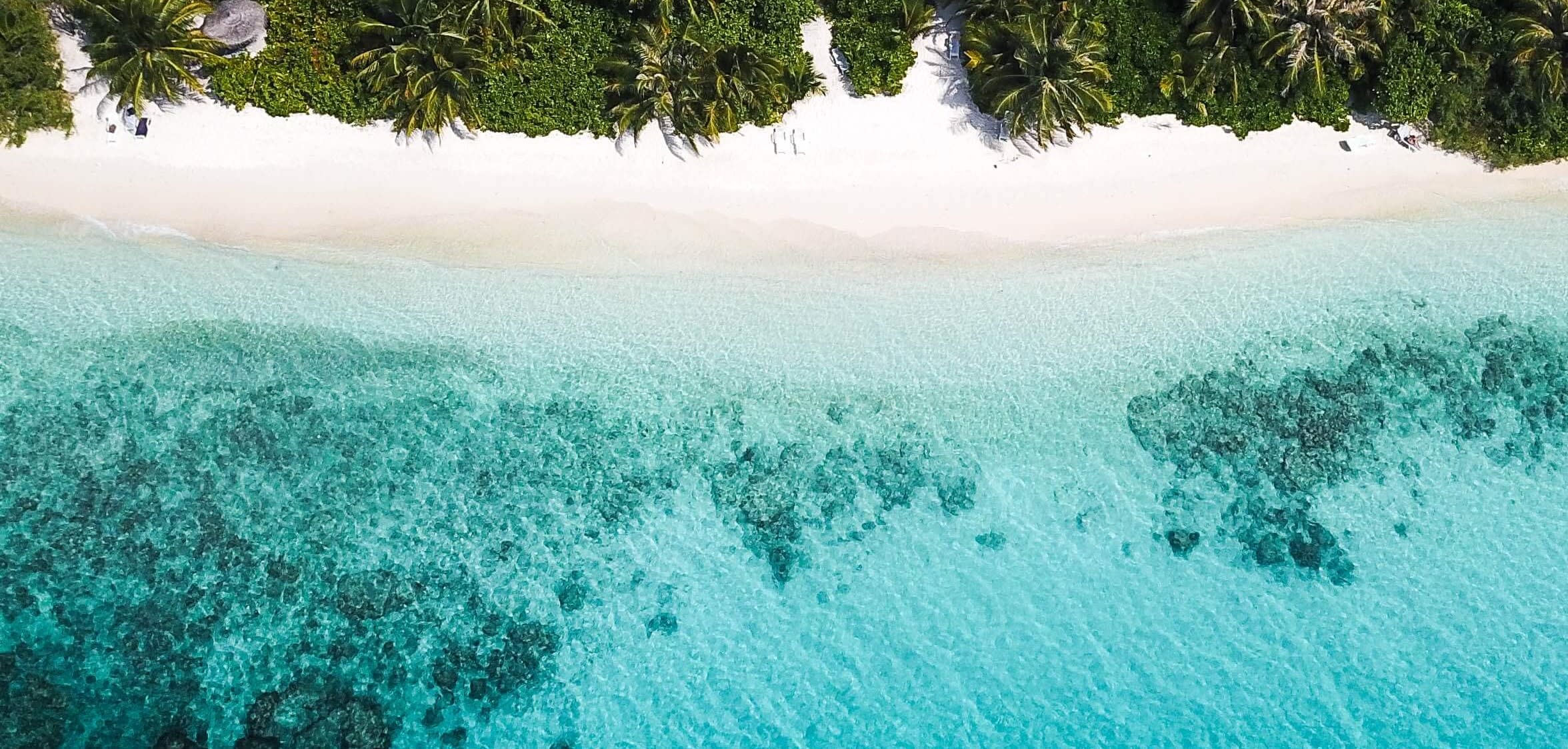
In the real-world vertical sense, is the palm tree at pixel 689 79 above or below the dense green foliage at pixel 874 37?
below

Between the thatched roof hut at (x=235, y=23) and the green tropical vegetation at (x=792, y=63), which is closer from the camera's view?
the green tropical vegetation at (x=792, y=63)

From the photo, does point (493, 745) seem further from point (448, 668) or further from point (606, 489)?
point (606, 489)

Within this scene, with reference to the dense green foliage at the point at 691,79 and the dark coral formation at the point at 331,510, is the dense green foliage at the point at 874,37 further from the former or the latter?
the dark coral formation at the point at 331,510

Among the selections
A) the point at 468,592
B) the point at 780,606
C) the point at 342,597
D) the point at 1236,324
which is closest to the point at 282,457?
the point at 342,597

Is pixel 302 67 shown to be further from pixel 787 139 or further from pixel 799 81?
pixel 799 81

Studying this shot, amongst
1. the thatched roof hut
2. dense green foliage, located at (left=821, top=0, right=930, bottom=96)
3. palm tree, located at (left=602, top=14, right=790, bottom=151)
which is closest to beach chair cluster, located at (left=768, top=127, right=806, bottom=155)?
palm tree, located at (left=602, top=14, right=790, bottom=151)

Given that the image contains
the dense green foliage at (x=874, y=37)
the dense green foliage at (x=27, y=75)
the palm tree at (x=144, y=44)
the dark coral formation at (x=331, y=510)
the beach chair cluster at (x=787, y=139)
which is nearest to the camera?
the dark coral formation at (x=331, y=510)

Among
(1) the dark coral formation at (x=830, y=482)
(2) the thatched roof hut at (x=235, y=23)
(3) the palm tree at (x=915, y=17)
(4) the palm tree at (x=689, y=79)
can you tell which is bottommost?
(1) the dark coral formation at (x=830, y=482)

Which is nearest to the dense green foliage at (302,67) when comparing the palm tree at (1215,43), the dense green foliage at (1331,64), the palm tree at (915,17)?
the palm tree at (915,17)
